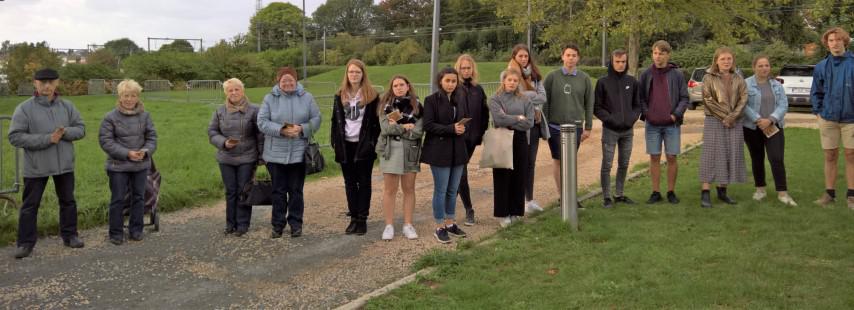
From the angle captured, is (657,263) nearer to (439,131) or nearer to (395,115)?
(439,131)

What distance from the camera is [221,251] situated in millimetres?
7055

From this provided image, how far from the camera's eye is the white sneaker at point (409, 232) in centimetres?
742

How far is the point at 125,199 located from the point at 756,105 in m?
6.76

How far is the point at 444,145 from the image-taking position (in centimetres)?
722

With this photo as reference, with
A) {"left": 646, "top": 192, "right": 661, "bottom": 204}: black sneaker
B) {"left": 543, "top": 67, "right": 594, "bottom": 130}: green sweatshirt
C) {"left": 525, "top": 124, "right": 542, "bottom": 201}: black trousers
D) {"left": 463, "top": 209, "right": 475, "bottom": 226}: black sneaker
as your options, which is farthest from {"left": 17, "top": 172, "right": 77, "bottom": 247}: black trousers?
{"left": 646, "top": 192, "right": 661, "bottom": 204}: black sneaker

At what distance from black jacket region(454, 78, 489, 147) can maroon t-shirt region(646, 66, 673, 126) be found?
6.64ft

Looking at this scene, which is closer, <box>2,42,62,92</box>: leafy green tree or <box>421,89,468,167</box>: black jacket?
<box>421,89,468,167</box>: black jacket

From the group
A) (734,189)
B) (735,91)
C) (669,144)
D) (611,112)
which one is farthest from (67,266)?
(734,189)

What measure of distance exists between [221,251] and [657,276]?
3844mm

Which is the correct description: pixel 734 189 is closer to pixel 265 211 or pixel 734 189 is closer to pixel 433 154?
pixel 433 154

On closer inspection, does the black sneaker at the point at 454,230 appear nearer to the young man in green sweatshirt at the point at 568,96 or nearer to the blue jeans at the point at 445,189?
the blue jeans at the point at 445,189

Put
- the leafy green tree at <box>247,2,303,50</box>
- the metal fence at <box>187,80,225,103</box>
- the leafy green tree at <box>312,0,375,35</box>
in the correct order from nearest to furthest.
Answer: the metal fence at <box>187,80,225,103</box>
the leafy green tree at <box>247,2,303,50</box>
the leafy green tree at <box>312,0,375,35</box>

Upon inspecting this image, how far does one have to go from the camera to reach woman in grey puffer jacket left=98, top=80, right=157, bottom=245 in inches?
288

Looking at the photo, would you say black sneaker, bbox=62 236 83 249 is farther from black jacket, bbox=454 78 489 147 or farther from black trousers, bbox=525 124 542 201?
black trousers, bbox=525 124 542 201
